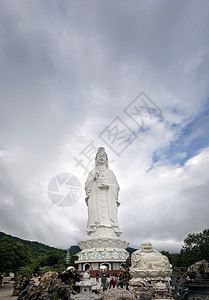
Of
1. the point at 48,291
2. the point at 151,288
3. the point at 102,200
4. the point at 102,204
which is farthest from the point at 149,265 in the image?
the point at 102,200

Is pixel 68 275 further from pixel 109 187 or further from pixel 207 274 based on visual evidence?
pixel 109 187

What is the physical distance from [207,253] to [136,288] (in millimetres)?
13501

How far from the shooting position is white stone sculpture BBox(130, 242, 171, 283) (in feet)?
19.7

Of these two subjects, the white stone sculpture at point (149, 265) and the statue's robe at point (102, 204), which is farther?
the statue's robe at point (102, 204)

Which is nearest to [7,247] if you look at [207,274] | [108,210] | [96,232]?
[96,232]

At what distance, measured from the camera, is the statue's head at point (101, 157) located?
68.8 feet

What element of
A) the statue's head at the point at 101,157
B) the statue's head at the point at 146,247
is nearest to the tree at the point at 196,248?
the statue's head at the point at 101,157

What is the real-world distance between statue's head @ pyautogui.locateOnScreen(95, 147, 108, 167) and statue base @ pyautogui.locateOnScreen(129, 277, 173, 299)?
1503 centimetres

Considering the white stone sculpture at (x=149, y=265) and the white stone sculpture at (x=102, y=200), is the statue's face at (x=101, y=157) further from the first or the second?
the white stone sculpture at (x=149, y=265)

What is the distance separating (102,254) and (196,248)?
24.5ft

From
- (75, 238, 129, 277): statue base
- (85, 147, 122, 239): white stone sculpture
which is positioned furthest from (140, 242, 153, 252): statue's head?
(85, 147, 122, 239): white stone sculpture

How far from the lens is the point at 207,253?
16.9m

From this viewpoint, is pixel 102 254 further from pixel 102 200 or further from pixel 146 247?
pixel 146 247

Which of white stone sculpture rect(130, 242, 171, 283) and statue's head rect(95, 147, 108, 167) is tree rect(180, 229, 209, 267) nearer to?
statue's head rect(95, 147, 108, 167)
